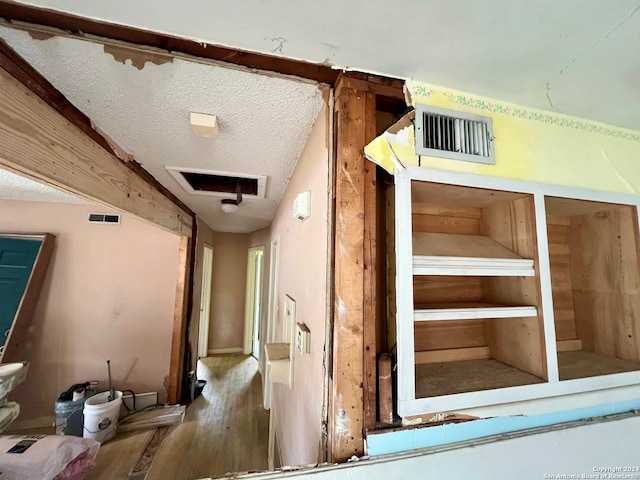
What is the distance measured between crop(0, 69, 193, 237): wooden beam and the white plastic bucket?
6.77 ft

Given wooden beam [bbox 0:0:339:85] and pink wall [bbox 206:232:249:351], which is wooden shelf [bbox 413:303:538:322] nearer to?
wooden beam [bbox 0:0:339:85]

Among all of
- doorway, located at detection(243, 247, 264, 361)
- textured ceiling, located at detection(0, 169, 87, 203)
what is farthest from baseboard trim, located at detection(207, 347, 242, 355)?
textured ceiling, located at detection(0, 169, 87, 203)

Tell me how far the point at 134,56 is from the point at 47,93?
43 centimetres

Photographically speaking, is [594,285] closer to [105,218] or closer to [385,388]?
[385,388]

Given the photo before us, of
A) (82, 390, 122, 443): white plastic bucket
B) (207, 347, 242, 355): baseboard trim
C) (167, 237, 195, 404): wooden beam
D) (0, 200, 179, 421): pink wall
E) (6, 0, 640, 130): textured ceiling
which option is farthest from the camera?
(207, 347, 242, 355): baseboard trim

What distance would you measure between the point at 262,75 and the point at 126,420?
348 centimetres

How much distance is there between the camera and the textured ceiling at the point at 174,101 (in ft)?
2.50

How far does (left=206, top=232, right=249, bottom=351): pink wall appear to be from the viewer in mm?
4789

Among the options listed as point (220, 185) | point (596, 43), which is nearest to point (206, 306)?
point (220, 185)

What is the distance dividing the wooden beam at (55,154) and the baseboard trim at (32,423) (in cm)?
281

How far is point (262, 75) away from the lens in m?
0.81

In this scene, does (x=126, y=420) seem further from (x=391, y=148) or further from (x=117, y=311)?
(x=391, y=148)

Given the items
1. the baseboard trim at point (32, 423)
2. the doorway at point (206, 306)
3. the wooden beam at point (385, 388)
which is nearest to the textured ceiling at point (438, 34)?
the wooden beam at point (385, 388)

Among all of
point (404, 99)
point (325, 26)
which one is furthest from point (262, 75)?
point (404, 99)
